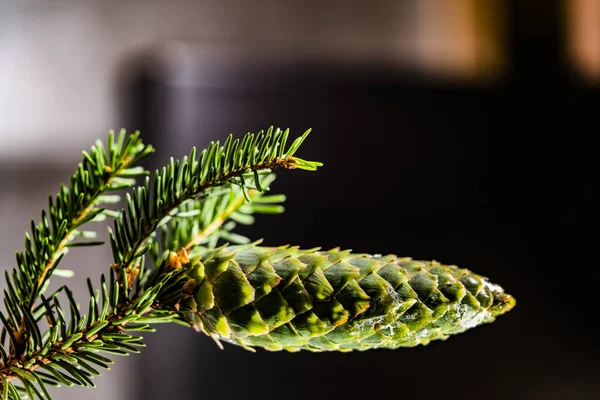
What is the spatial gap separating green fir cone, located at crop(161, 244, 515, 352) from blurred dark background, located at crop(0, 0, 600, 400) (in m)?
0.65

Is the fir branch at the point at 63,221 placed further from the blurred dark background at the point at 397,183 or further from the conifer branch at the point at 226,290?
the blurred dark background at the point at 397,183

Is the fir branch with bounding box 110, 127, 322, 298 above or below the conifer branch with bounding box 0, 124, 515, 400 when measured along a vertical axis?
above

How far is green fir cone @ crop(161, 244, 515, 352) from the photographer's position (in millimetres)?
205

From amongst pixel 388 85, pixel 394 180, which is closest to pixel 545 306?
pixel 394 180

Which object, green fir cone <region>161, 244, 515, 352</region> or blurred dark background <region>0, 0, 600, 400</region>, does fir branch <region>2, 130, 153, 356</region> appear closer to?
green fir cone <region>161, 244, 515, 352</region>

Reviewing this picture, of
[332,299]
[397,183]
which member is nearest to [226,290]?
[332,299]

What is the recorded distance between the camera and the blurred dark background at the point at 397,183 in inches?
37.0

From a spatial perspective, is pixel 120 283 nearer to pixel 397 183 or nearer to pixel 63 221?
pixel 63 221

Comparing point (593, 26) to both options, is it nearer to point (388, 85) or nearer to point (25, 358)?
point (388, 85)

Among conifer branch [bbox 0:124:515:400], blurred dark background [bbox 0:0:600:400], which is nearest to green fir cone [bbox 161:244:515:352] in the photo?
conifer branch [bbox 0:124:515:400]

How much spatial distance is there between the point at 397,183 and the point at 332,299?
2.70 feet

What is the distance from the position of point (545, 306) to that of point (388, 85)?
0.51 metres

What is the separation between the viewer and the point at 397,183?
1008 mm

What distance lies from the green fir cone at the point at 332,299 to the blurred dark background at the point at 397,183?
0.65 metres
